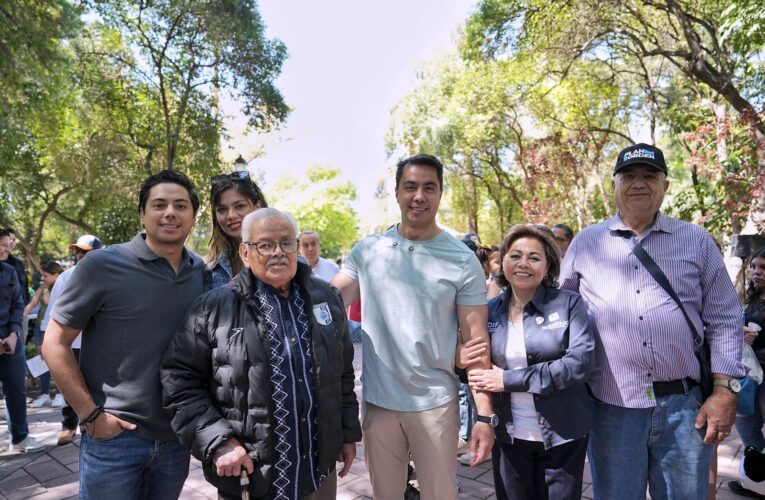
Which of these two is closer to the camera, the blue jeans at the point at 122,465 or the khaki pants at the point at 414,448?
the blue jeans at the point at 122,465

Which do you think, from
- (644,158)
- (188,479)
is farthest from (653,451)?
(188,479)

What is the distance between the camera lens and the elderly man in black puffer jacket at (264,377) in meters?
1.96

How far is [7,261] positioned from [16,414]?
5.75 feet

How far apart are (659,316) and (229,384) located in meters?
1.95

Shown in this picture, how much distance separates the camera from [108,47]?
13523mm

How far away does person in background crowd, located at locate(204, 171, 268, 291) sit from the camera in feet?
9.15

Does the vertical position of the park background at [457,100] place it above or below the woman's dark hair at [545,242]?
above

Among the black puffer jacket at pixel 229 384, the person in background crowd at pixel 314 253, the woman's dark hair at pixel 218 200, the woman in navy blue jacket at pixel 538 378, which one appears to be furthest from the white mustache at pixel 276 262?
the person in background crowd at pixel 314 253

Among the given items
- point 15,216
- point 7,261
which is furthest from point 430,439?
point 15,216

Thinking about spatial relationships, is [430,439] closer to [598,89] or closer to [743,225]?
[743,225]

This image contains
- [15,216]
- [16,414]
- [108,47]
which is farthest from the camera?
[15,216]

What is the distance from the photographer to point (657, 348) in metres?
2.34

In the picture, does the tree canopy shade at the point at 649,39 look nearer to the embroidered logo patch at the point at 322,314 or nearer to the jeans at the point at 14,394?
the embroidered logo patch at the point at 322,314

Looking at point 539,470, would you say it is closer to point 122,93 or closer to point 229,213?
point 229,213
